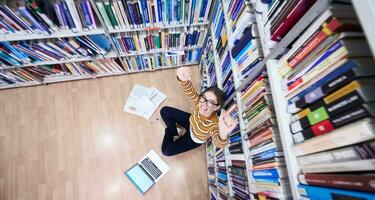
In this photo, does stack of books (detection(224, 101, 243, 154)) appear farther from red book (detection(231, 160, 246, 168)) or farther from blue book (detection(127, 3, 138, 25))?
blue book (detection(127, 3, 138, 25))

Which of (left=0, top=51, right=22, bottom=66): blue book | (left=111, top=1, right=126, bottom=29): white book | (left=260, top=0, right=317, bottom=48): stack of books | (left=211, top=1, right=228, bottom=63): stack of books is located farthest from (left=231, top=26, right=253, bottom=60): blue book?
(left=0, top=51, right=22, bottom=66): blue book

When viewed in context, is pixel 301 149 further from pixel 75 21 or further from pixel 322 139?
pixel 75 21

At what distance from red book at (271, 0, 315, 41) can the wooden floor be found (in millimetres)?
1506

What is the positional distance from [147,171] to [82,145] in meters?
0.68

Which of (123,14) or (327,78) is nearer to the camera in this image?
(327,78)

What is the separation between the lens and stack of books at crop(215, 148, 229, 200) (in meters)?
1.47

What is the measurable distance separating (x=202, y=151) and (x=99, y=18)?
1449 millimetres

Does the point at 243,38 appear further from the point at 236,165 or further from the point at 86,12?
the point at 86,12

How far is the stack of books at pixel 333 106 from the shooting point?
530 millimetres

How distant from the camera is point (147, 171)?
1.95 meters

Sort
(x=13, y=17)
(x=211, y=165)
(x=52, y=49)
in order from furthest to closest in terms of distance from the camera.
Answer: (x=211, y=165) → (x=52, y=49) → (x=13, y=17)

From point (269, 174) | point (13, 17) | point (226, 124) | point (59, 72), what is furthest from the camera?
point (59, 72)

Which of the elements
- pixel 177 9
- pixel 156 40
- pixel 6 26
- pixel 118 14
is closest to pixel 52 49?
pixel 6 26

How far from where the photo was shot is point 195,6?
153 cm
